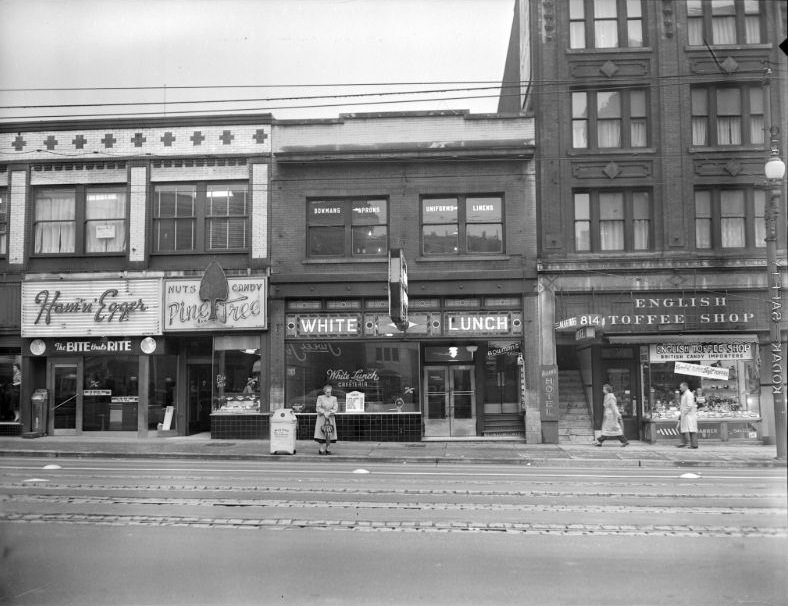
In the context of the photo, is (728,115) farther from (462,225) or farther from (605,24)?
(462,225)

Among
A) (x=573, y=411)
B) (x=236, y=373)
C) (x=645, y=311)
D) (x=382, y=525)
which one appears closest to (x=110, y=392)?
(x=236, y=373)

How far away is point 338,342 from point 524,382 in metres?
5.15

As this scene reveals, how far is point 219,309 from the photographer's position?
1939cm

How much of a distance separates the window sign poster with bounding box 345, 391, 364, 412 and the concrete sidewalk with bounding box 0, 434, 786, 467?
3.21 feet

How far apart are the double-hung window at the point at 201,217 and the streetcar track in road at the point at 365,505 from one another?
11380 millimetres

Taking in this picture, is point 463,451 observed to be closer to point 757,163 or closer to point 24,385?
point 24,385

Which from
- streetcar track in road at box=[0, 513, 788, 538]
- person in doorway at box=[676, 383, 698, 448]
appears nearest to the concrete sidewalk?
person in doorway at box=[676, 383, 698, 448]

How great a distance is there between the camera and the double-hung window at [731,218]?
5.14 m

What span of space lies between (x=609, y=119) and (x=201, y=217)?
11311mm

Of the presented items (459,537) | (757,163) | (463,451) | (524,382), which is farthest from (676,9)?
(524,382)

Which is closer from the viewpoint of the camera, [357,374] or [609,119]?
[609,119]

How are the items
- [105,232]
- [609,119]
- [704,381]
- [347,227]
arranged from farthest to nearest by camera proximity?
[347,227]
[609,119]
[704,381]
[105,232]

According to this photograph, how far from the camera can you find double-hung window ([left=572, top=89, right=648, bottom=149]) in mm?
18312

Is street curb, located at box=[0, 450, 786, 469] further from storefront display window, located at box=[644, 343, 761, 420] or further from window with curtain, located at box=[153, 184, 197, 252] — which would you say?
window with curtain, located at box=[153, 184, 197, 252]
